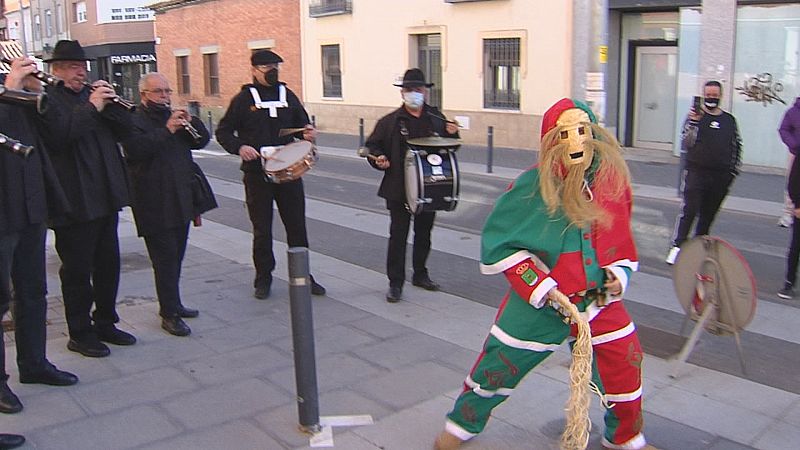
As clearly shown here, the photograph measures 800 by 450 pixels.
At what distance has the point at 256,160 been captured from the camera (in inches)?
252

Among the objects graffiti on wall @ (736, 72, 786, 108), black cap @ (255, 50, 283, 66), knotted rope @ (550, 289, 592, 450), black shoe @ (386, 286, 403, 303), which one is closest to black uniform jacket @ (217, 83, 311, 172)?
black cap @ (255, 50, 283, 66)

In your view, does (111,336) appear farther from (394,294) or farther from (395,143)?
(395,143)

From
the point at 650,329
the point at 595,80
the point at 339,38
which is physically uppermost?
the point at 339,38

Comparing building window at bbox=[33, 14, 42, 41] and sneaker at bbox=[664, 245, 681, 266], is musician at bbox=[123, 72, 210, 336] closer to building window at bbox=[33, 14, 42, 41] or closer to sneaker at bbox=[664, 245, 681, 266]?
sneaker at bbox=[664, 245, 681, 266]

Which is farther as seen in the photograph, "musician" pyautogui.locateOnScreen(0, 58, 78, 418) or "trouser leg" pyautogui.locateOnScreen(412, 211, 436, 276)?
"trouser leg" pyautogui.locateOnScreen(412, 211, 436, 276)

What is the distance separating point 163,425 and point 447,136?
11.4 ft

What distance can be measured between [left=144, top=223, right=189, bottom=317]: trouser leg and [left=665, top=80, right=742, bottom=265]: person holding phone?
4816 millimetres

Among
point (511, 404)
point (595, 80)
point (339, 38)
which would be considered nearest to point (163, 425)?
point (511, 404)

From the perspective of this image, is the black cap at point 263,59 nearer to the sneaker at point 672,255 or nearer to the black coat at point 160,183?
the black coat at point 160,183

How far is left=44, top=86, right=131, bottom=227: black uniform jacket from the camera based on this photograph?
470 centimetres

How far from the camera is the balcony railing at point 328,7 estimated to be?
924 inches

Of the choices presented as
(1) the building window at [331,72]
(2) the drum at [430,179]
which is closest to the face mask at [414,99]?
(2) the drum at [430,179]

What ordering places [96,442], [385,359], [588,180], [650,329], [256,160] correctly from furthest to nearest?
[256,160] < [650,329] < [385,359] < [96,442] < [588,180]

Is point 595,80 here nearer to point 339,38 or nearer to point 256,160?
point 256,160
